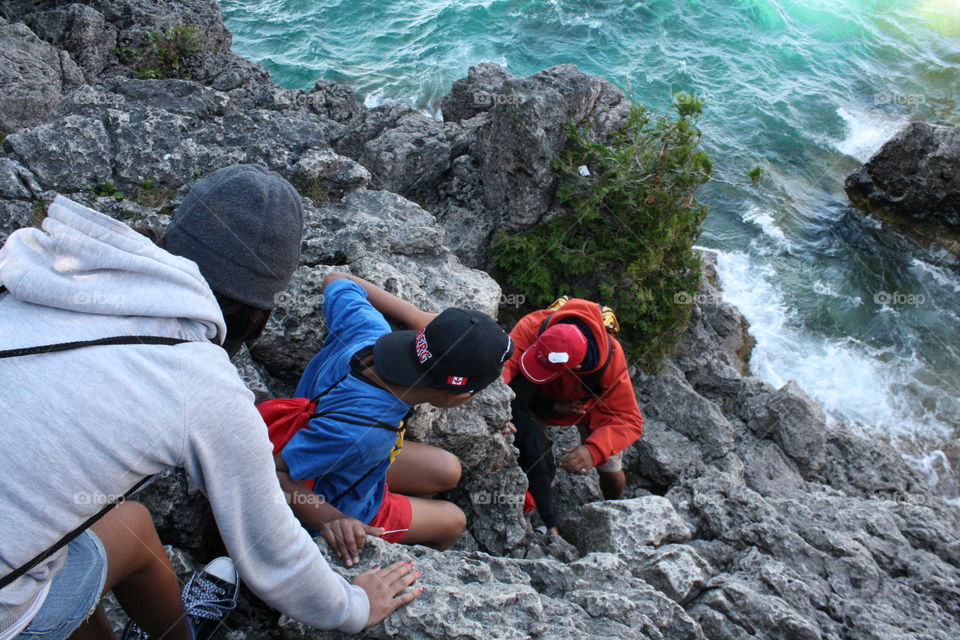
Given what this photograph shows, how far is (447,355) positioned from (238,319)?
3.92 feet

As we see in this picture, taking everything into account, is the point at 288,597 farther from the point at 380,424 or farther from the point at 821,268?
the point at 821,268

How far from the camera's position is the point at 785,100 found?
20594mm

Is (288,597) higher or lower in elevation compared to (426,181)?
higher

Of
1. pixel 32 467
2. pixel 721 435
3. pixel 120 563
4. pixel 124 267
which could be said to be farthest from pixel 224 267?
pixel 721 435

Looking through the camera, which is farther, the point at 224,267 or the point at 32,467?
the point at 224,267

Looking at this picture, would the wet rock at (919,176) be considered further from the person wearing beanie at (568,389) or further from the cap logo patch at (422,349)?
the cap logo patch at (422,349)

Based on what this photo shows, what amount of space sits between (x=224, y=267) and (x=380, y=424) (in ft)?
4.47

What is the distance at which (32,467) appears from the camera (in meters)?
1.73

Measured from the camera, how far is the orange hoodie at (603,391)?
592cm

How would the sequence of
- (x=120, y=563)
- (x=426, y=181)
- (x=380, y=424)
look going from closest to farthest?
1. (x=120, y=563)
2. (x=380, y=424)
3. (x=426, y=181)

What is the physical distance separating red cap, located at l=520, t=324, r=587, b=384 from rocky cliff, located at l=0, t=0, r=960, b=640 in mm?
626

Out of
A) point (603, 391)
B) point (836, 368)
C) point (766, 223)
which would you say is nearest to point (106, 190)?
point (603, 391)

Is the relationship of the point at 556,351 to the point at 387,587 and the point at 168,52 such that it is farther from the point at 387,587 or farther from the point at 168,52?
the point at 168,52
